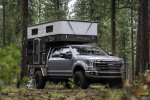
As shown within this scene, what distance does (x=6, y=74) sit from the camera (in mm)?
5375

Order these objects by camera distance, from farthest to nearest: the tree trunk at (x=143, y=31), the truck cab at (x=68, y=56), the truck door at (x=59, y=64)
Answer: the tree trunk at (x=143, y=31)
the truck door at (x=59, y=64)
the truck cab at (x=68, y=56)

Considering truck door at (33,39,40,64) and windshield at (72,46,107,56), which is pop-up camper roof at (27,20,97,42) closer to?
truck door at (33,39,40,64)

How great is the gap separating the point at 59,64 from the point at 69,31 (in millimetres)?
1722

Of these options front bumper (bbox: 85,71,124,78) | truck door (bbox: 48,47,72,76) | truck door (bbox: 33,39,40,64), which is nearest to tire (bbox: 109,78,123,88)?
front bumper (bbox: 85,71,124,78)

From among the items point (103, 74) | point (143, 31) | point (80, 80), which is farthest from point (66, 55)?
point (143, 31)

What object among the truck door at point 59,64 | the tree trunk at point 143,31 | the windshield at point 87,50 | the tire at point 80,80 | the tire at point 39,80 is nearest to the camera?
the tire at point 80,80

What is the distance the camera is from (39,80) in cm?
1977

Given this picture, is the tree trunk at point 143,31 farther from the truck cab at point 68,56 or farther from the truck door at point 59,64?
the truck door at point 59,64

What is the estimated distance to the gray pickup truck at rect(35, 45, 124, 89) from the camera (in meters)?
16.1

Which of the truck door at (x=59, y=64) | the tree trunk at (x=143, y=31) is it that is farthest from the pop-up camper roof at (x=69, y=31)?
the tree trunk at (x=143, y=31)

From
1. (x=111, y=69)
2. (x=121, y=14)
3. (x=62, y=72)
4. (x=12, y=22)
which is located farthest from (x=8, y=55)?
(x=12, y=22)

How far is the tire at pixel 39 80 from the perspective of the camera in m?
19.6

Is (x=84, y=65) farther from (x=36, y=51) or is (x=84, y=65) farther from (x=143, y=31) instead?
(x=36, y=51)

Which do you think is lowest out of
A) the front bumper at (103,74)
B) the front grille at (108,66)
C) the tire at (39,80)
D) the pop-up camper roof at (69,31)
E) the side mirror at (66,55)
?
the tire at (39,80)
